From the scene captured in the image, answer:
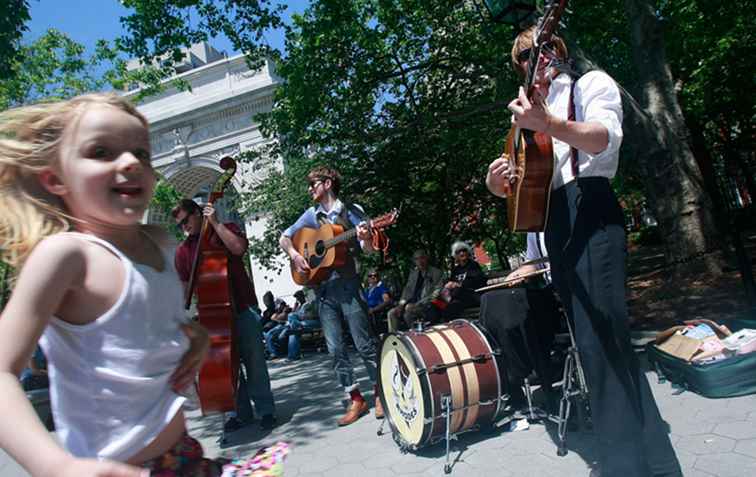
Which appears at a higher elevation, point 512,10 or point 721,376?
point 512,10

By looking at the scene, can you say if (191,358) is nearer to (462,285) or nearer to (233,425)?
(233,425)

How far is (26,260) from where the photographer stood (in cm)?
111

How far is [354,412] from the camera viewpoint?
4.92m

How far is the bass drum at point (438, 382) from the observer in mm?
3594

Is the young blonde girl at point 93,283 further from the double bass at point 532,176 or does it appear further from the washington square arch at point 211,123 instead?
the washington square arch at point 211,123

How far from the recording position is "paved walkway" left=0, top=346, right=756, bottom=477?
124 inches

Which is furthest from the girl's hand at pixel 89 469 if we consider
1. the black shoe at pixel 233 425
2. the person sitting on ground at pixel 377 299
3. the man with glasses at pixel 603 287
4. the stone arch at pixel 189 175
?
the stone arch at pixel 189 175

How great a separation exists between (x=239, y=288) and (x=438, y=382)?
2.14m

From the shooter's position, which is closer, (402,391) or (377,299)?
(402,391)

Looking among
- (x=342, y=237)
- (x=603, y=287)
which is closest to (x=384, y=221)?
(x=342, y=237)

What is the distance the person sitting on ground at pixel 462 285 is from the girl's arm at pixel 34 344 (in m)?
7.07

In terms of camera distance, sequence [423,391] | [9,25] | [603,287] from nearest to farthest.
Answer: [603,287], [423,391], [9,25]

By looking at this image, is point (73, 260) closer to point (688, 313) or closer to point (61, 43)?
point (688, 313)

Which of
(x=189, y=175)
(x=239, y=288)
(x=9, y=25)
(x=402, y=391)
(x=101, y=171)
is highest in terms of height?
(x=189, y=175)
